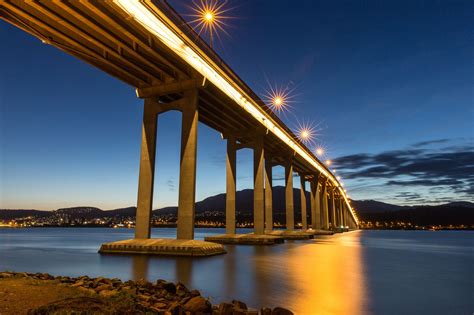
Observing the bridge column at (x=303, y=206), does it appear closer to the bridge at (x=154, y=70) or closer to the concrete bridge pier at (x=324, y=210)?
the concrete bridge pier at (x=324, y=210)

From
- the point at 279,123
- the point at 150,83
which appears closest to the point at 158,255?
the point at 150,83

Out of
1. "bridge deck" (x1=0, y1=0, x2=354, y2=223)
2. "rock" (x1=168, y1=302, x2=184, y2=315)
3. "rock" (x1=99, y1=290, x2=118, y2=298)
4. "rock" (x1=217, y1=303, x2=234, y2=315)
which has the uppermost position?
"bridge deck" (x1=0, y1=0, x2=354, y2=223)

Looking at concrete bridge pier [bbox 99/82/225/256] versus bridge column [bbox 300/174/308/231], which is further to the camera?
bridge column [bbox 300/174/308/231]

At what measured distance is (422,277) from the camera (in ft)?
68.4

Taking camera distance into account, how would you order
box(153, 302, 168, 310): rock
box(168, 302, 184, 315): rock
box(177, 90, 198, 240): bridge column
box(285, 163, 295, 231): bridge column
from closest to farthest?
box(168, 302, 184, 315): rock → box(153, 302, 168, 310): rock → box(177, 90, 198, 240): bridge column → box(285, 163, 295, 231): bridge column

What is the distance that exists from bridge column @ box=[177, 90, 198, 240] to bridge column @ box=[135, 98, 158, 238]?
3433 millimetres

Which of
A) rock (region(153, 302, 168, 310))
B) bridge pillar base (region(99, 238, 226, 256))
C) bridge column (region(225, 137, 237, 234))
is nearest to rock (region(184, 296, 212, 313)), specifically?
rock (region(153, 302, 168, 310))

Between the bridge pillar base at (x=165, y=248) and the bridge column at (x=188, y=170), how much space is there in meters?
2.14

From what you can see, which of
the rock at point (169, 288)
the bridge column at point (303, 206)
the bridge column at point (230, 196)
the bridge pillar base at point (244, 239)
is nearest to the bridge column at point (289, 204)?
the bridge column at point (303, 206)

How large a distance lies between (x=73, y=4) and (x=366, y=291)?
2438 cm

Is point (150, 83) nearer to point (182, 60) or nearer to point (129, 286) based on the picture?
point (182, 60)

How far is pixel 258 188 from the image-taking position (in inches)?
2023

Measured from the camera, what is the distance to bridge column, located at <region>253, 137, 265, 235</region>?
50562 millimetres

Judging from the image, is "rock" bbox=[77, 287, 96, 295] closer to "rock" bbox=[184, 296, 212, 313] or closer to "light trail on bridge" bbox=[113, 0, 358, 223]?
"rock" bbox=[184, 296, 212, 313]
